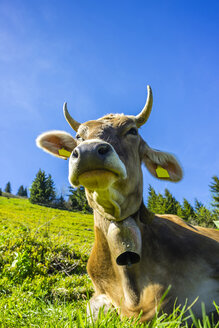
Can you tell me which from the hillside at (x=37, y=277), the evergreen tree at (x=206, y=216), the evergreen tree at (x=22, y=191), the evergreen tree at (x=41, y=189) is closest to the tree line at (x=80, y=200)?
the evergreen tree at (x=41, y=189)

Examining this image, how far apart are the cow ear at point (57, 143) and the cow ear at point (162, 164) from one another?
1113mm

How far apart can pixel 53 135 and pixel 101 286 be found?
7.33ft

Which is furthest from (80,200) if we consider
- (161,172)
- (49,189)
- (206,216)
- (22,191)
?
(22,191)

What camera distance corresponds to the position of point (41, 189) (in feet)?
210

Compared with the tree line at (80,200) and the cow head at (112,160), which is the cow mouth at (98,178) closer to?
the cow head at (112,160)

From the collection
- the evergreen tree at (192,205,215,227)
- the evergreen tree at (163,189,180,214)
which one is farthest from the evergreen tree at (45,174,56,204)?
the evergreen tree at (192,205,215,227)

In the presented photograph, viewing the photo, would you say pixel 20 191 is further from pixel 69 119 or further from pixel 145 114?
pixel 145 114

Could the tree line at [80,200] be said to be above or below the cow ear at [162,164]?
above

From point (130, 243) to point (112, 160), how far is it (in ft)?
3.02

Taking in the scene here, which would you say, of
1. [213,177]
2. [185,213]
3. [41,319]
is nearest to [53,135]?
[41,319]

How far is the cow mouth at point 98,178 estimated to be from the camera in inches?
90.2

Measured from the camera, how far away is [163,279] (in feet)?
8.51

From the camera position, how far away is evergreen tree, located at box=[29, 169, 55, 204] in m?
61.0

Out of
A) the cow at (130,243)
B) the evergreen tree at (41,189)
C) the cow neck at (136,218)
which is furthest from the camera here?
the evergreen tree at (41,189)
